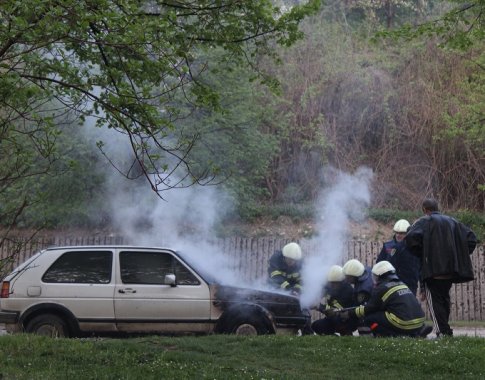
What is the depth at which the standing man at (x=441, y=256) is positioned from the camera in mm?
9883

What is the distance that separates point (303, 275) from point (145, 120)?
5447mm

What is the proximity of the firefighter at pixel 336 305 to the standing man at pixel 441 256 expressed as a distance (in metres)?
1.41

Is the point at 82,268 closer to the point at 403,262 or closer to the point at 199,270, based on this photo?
the point at 199,270

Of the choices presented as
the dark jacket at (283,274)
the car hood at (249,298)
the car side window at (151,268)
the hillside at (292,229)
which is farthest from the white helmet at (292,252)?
the hillside at (292,229)

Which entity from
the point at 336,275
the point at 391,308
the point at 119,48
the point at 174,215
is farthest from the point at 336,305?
the point at 174,215

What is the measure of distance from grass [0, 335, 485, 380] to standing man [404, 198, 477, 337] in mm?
629

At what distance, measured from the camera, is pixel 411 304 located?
9.95m

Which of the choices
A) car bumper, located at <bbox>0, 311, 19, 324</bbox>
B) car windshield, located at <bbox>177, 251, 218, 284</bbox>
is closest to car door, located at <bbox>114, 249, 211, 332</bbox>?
car windshield, located at <bbox>177, 251, 218, 284</bbox>

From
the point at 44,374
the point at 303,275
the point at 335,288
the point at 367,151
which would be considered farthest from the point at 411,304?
the point at 367,151

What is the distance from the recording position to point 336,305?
11172mm

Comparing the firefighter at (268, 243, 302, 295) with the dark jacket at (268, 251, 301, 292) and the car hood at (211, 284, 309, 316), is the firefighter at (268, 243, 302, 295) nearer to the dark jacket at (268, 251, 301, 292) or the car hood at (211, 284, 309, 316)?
the dark jacket at (268, 251, 301, 292)

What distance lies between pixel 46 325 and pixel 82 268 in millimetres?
988

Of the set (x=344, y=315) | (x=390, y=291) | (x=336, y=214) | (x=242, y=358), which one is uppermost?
(x=336, y=214)

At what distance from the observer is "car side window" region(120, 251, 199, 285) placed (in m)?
10.9
